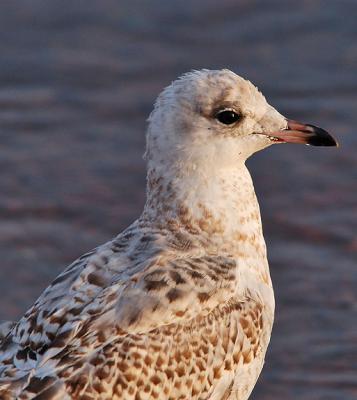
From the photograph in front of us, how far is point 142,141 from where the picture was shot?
11922 millimetres

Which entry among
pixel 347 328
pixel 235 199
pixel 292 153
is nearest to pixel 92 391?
pixel 235 199

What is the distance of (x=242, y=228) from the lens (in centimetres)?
821

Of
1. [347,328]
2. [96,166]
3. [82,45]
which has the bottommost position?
[347,328]

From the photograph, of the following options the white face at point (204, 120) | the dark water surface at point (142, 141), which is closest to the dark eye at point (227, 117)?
the white face at point (204, 120)

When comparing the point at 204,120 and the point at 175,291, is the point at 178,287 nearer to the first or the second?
the point at 175,291

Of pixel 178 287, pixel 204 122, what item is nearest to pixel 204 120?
pixel 204 122

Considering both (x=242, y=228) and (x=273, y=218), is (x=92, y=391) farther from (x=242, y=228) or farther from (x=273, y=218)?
(x=273, y=218)

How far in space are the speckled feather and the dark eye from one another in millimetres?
39

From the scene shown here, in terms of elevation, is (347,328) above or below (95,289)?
below

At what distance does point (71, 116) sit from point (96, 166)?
0.76 meters

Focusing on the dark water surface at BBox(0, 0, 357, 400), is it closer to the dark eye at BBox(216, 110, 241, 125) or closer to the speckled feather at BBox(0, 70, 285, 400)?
the speckled feather at BBox(0, 70, 285, 400)

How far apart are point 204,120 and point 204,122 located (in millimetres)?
11

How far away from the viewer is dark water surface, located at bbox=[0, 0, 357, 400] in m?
10.2

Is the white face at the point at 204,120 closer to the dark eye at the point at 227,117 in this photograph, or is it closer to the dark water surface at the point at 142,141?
the dark eye at the point at 227,117
